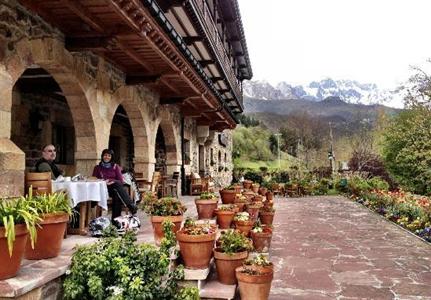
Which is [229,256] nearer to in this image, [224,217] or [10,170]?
[224,217]

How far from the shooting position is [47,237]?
3.61 metres

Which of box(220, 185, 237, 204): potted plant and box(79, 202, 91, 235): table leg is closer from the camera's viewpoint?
box(79, 202, 91, 235): table leg

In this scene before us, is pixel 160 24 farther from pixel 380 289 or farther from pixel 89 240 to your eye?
pixel 380 289

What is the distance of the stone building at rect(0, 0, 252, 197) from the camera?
4.61m

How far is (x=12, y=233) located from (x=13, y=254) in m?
0.22

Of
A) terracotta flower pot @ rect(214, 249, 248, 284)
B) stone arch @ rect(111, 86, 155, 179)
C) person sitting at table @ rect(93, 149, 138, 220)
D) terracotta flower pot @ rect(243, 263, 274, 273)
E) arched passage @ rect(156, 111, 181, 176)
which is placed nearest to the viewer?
terracotta flower pot @ rect(243, 263, 274, 273)

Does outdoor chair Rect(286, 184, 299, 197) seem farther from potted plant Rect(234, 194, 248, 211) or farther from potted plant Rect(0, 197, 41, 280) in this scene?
potted plant Rect(0, 197, 41, 280)

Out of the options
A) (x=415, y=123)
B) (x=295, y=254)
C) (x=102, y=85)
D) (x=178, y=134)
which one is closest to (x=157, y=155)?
(x=178, y=134)

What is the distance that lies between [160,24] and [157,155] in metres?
8.30

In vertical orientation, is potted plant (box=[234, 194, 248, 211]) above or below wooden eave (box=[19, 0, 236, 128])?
below

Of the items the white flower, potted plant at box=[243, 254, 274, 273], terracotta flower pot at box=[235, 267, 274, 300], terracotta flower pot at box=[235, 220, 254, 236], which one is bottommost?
terracotta flower pot at box=[235, 267, 274, 300]

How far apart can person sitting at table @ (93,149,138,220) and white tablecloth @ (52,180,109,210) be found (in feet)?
1.57

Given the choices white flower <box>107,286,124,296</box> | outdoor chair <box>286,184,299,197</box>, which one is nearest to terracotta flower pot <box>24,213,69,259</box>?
white flower <box>107,286,124,296</box>

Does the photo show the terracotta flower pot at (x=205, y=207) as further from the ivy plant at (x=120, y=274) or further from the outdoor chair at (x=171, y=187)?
the outdoor chair at (x=171, y=187)
